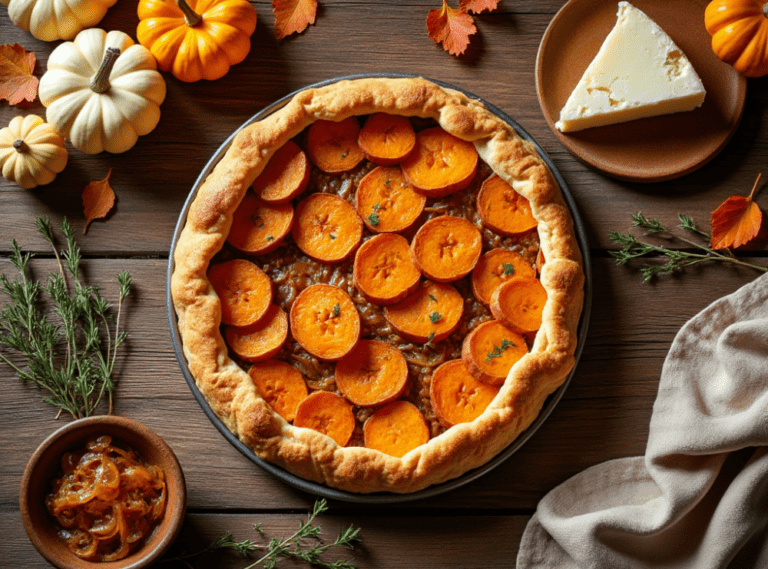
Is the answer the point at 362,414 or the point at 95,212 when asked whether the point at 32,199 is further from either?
the point at 362,414

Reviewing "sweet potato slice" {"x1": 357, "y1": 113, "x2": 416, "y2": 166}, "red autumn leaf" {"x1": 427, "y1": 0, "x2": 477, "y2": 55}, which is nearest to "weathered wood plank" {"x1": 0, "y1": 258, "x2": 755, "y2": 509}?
"sweet potato slice" {"x1": 357, "y1": 113, "x2": 416, "y2": 166}

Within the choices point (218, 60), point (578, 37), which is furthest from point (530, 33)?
point (218, 60)

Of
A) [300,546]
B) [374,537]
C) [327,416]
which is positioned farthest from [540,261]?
[300,546]

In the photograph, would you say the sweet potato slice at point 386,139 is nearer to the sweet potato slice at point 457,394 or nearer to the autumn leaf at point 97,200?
the sweet potato slice at point 457,394

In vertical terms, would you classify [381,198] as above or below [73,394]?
above

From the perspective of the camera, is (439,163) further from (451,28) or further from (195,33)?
(195,33)

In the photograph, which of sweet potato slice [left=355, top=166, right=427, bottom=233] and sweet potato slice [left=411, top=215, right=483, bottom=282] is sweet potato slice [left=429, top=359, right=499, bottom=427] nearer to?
sweet potato slice [left=411, top=215, right=483, bottom=282]
